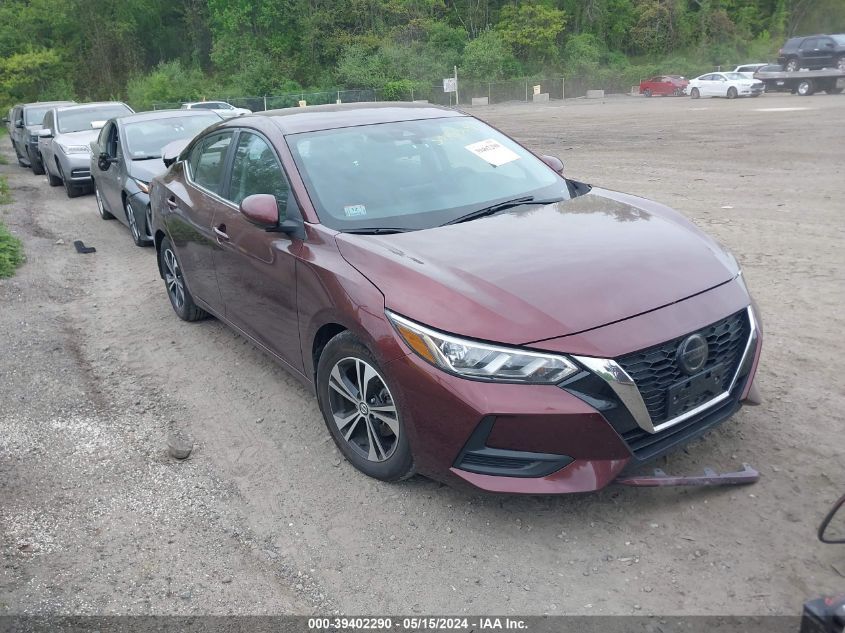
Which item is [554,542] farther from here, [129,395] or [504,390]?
[129,395]

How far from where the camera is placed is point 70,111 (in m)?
14.7

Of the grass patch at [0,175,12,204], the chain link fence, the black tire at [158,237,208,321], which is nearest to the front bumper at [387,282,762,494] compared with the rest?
the black tire at [158,237,208,321]

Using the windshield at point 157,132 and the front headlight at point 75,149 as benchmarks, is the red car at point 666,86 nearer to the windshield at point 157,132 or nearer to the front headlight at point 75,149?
the front headlight at point 75,149

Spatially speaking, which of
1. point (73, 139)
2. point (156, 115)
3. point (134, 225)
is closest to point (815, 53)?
point (73, 139)

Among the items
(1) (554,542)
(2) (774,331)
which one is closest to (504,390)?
(1) (554,542)

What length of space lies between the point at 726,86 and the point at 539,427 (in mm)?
41167

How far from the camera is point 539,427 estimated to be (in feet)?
9.60

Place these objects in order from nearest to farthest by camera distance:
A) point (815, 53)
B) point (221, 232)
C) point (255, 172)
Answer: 1. point (255, 172)
2. point (221, 232)
3. point (815, 53)

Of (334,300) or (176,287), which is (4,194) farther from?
(334,300)

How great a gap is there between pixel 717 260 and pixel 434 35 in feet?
208

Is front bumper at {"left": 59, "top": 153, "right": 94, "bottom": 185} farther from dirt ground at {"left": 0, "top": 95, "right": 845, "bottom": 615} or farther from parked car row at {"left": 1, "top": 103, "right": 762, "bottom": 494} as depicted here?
parked car row at {"left": 1, "top": 103, "right": 762, "bottom": 494}

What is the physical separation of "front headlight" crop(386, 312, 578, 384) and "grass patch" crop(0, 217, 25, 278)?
6.85m

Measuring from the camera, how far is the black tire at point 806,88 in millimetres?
31844

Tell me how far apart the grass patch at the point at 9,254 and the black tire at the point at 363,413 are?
237 inches
